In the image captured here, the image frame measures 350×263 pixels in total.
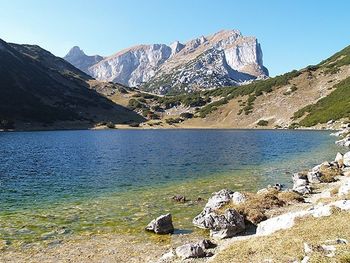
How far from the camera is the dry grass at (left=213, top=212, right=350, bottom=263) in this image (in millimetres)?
14227

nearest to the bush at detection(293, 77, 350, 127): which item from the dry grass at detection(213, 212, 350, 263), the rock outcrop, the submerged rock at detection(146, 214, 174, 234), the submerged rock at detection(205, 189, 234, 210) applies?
the submerged rock at detection(205, 189, 234, 210)

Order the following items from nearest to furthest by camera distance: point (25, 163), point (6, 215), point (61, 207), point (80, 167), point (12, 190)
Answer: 1. point (6, 215)
2. point (61, 207)
3. point (12, 190)
4. point (80, 167)
5. point (25, 163)

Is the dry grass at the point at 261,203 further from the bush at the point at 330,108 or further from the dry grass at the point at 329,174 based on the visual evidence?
the bush at the point at 330,108

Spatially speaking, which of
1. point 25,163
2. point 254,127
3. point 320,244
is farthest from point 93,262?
point 254,127

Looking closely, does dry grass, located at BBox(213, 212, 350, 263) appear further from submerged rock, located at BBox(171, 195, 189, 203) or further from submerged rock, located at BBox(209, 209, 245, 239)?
submerged rock, located at BBox(171, 195, 189, 203)

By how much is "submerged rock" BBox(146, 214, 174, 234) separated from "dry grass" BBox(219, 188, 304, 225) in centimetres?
528

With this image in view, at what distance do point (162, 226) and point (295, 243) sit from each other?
11.0 metres

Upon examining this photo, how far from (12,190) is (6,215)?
11.6 metres

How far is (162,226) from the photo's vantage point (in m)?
24.7

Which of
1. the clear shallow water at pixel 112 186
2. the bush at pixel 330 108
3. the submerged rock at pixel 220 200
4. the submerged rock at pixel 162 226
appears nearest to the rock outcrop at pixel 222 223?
the clear shallow water at pixel 112 186

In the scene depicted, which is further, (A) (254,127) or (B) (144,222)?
(A) (254,127)

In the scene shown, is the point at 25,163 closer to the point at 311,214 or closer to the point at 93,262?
the point at 93,262

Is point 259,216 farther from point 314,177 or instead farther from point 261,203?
point 314,177

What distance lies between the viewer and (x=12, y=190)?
40500mm
